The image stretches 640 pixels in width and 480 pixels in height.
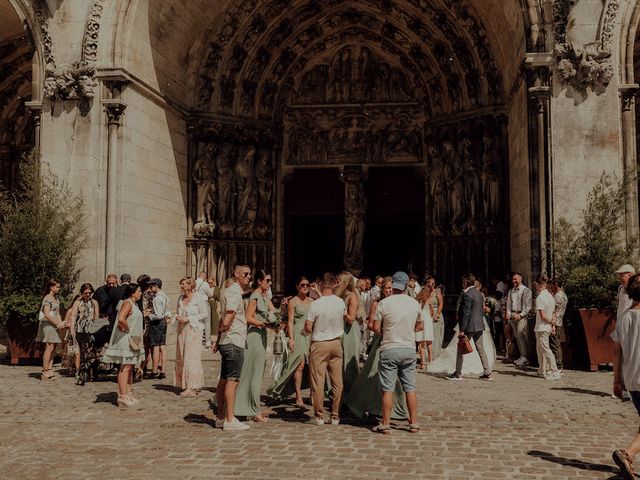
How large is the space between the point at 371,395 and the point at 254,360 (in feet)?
4.16

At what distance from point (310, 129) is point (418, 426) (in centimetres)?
1233

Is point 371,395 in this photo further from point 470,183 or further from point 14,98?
point 14,98

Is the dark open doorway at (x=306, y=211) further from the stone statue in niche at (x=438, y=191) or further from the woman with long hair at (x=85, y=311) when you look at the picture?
the woman with long hair at (x=85, y=311)

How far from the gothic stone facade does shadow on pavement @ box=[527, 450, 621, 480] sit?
592cm

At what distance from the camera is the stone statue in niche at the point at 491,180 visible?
14094mm

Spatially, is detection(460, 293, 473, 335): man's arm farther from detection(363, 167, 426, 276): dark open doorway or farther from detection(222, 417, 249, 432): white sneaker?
detection(363, 167, 426, 276): dark open doorway

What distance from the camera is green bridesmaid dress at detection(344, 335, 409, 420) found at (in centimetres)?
661

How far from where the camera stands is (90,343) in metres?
9.05

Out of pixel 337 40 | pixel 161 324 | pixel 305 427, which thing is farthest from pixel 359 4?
pixel 305 427

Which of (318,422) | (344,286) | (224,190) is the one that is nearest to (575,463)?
(318,422)

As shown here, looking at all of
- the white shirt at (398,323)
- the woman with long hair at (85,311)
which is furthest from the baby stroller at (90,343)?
the white shirt at (398,323)

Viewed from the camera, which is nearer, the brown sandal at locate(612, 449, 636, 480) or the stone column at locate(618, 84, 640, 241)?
the brown sandal at locate(612, 449, 636, 480)

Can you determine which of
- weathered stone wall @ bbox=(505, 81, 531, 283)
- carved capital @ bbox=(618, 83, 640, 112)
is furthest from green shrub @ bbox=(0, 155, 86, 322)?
carved capital @ bbox=(618, 83, 640, 112)

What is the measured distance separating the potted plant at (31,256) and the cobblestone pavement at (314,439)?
267 cm
